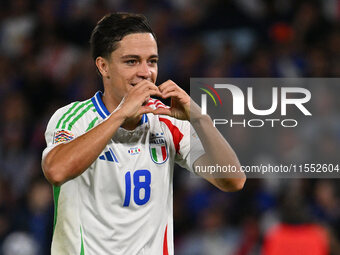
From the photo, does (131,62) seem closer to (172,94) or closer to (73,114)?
(172,94)

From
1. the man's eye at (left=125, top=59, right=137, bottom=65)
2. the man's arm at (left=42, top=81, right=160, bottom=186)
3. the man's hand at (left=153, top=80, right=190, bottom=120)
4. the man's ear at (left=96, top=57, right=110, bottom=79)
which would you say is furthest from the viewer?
the man's ear at (left=96, top=57, right=110, bottom=79)

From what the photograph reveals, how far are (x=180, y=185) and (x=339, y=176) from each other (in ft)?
5.47

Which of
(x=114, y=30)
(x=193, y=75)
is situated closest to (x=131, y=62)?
(x=114, y=30)

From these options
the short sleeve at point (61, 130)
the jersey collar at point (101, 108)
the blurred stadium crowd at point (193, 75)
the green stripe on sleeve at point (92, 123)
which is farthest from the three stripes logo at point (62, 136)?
the blurred stadium crowd at point (193, 75)

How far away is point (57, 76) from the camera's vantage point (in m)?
9.05

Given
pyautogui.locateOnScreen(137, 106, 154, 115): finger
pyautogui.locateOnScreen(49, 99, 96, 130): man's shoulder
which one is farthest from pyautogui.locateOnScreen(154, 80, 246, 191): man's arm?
pyautogui.locateOnScreen(49, 99, 96, 130): man's shoulder

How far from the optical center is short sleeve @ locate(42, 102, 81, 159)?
335 centimetres

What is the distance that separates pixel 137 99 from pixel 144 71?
21cm

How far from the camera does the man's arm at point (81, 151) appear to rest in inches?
125

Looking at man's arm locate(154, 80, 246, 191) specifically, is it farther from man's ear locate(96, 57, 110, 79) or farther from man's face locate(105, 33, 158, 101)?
man's ear locate(96, 57, 110, 79)

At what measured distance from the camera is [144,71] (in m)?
3.45

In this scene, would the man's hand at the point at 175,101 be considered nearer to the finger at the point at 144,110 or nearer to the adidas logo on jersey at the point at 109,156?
the finger at the point at 144,110

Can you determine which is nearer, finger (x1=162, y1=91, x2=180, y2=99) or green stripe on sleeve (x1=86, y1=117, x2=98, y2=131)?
finger (x1=162, y1=91, x2=180, y2=99)

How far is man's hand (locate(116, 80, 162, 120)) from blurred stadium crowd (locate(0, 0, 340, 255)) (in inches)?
115
